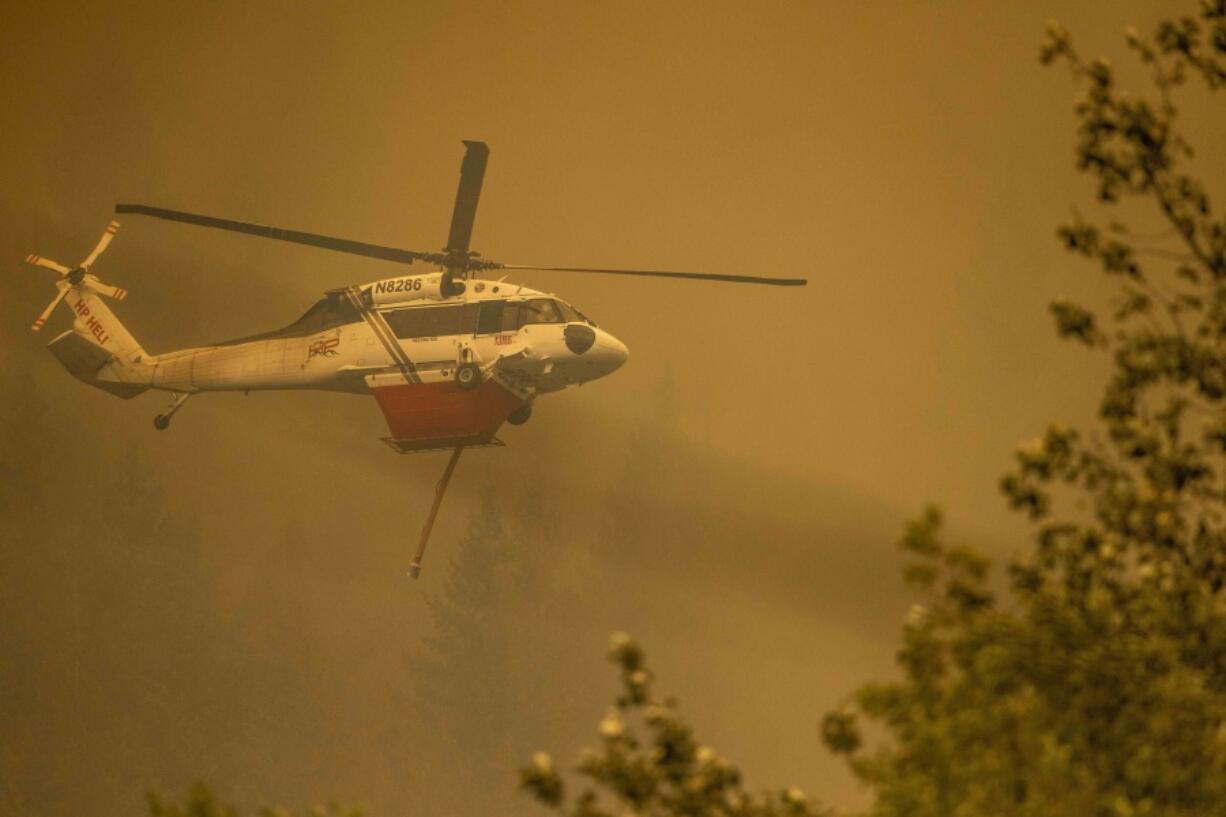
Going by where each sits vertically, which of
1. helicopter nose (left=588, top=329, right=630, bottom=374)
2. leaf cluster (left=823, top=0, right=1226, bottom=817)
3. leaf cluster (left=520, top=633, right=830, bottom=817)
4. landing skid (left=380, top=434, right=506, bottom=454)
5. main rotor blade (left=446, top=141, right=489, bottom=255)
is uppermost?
main rotor blade (left=446, top=141, right=489, bottom=255)

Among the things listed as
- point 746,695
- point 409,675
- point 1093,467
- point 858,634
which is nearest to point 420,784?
point 409,675

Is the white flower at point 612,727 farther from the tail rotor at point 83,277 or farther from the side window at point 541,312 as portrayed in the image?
the tail rotor at point 83,277

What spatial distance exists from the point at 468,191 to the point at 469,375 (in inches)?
90.4

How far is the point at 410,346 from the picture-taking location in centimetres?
2702

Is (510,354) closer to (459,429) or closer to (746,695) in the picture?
(459,429)

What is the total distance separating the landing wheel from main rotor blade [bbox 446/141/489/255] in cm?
133

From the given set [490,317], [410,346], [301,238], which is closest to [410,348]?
[410,346]

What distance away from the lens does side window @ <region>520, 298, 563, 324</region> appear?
2588cm

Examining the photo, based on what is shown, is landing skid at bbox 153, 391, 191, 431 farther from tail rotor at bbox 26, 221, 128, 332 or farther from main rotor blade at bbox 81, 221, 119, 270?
main rotor blade at bbox 81, 221, 119, 270

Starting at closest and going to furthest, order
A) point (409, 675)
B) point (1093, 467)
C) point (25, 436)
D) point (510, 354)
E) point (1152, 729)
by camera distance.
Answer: point (1152, 729) < point (1093, 467) < point (510, 354) < point (25, 436) < point (409, 675)

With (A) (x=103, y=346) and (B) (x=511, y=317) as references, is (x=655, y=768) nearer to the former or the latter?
(B) (x=511, y=317)

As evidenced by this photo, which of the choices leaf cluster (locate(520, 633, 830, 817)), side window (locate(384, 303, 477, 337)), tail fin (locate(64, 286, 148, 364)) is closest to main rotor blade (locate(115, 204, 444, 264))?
side window (locate(384, 303, 477, 337))

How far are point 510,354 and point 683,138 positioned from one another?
29.1 ft

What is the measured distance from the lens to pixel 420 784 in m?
36.7
